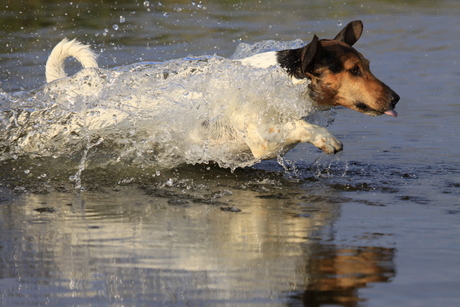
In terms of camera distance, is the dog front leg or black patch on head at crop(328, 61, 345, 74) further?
black patch on head at crop(328, 61, 345, 74)

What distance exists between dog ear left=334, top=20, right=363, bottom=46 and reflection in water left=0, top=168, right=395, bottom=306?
1292mm

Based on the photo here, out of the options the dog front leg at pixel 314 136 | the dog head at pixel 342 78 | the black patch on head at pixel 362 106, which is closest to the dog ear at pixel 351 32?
the dog head at pixel 342 78

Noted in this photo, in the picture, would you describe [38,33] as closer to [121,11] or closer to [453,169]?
[121,11]

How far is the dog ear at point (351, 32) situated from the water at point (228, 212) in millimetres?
606

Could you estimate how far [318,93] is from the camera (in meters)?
5.40

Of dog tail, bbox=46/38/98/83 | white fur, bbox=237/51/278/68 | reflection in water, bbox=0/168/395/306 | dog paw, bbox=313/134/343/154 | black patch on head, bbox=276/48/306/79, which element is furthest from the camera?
dog tail, bbox=46/38/98/83

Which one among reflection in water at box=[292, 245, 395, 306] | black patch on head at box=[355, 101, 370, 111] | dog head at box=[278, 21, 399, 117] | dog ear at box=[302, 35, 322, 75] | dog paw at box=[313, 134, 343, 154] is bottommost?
reflection in water at box=[292, 245, 395, 306]

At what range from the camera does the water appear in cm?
354

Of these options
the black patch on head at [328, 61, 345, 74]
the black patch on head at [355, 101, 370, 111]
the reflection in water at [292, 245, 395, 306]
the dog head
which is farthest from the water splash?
the reflection in water at [292, 245, 395, 306]

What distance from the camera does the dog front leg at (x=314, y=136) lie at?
514 cm

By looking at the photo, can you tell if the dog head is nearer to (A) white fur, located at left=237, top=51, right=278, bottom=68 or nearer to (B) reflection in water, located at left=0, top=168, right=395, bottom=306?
(A) white fur, located at left=237, top=51, right=278, bottom=68

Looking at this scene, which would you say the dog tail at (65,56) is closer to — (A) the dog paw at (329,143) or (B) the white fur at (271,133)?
(B) the white fur at (271,133)

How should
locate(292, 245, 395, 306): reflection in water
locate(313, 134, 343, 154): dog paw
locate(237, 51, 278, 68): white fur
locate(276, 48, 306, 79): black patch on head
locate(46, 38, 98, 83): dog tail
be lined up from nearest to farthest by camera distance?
1. locate(292, 245, 395, 306): reflection in water
2. locate(313, 134, 343, 154): dog paw
3. locate(276, 48, 306, 79): black patch on head
4. locate(237, 51, 278, 68): white fur
5. locate(46, 38, 98, 83): dog tail

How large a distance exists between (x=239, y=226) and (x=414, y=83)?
537cm
